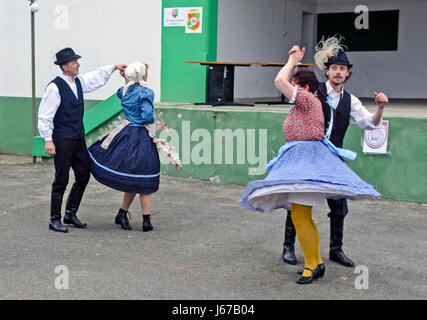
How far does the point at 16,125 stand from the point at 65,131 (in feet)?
20.5

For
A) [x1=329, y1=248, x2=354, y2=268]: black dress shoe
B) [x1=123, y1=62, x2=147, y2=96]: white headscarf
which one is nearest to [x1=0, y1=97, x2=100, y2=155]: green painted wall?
[x1=123, y1=62, x2=147, y2=96]: white headscarf

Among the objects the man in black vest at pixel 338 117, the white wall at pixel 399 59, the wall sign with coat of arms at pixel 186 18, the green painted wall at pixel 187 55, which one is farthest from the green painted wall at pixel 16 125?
the white wall at pixel 399 59

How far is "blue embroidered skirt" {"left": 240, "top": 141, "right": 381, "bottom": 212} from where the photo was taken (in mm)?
4273

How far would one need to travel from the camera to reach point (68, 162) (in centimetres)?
600

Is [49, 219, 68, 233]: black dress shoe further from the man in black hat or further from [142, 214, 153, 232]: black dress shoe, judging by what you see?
[142, 214, 153, 232]: black dress shoe

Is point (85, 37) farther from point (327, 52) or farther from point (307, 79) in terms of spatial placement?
point (307, 79)

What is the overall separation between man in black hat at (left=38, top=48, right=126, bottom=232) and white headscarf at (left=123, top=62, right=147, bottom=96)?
20.7 inches

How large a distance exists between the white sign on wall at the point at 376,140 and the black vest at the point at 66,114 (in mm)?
3896

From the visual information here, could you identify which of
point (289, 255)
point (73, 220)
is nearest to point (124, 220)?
point (73, 220)

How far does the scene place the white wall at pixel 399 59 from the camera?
1470 centimetres

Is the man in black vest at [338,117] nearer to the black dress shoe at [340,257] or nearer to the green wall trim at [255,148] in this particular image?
the black dress shoe at [340,257]

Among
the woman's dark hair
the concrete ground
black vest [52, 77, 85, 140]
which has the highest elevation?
the woman's dark hair
